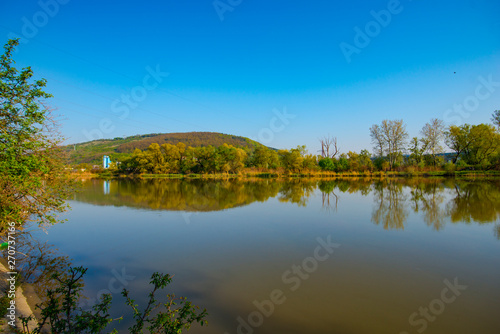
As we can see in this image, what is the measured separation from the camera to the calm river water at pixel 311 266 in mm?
3340

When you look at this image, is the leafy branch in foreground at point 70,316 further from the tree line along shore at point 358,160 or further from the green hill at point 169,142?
the green hill at point 169,142

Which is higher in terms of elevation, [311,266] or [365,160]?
[365,160]

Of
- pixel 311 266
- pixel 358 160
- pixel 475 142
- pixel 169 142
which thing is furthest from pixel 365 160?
pixel 169 142

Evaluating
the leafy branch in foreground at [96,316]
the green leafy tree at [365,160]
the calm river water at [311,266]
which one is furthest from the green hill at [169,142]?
the leafy branch in foreground at [96,316]

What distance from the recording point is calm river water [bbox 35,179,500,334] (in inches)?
131

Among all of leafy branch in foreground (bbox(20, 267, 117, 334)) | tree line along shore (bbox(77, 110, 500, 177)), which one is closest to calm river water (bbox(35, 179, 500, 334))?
leafy branch in foreground (bbox(20, 267, 117, 334))

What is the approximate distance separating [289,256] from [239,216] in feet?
15.2

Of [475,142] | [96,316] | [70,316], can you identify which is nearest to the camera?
[96,316]

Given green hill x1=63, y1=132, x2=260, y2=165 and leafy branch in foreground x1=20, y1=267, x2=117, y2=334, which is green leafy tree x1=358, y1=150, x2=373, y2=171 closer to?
leafy branch in foreground x1=20, y1=267, x2=117, y2=334

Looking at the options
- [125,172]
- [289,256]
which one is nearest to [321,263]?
[289,256]

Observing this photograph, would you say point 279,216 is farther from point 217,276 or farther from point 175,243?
point 217,276

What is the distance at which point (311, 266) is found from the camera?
5.00m

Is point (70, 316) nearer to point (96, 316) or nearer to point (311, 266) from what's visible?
point (96, 316)

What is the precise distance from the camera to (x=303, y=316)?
3.38 metres
